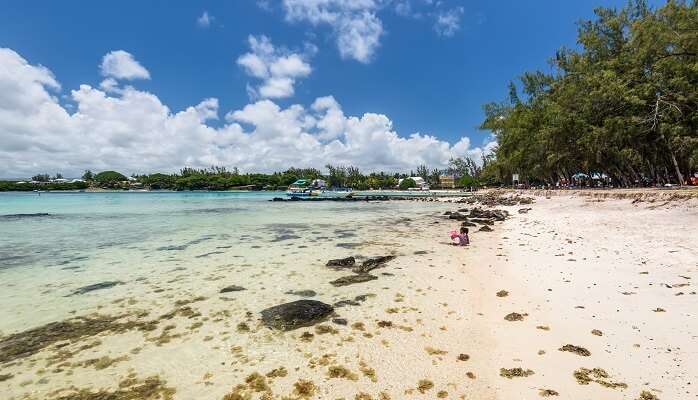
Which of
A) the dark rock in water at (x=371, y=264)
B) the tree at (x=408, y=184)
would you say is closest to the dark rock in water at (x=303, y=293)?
the dark rock in water at (x=371, y=264)

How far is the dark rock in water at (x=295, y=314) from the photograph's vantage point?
21.1 feet

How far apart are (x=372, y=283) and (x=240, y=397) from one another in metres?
5.35

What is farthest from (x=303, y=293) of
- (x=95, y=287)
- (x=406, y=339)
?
(x=95, y=287)

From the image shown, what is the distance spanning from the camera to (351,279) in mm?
9477

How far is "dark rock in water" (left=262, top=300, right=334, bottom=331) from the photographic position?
6438mm

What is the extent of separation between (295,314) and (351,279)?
2.99 metres

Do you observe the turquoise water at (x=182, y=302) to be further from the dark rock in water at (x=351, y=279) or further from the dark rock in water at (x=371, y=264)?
the dark rock in water at (x=371, y=264)

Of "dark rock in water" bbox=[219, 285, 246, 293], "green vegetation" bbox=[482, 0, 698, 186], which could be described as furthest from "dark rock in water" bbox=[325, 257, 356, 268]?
"green vegetation" bbox=[482, 0, 698, 186]

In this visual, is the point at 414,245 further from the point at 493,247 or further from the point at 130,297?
the point at 130,297

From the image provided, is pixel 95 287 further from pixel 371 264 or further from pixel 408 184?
pixel 408 184

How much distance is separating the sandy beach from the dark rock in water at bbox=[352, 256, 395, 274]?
23.7 inches

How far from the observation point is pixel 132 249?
1573cm

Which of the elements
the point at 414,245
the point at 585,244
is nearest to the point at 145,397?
the point at 414,245

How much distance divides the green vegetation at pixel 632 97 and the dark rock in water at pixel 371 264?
2764 centimetres
